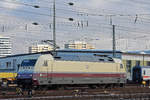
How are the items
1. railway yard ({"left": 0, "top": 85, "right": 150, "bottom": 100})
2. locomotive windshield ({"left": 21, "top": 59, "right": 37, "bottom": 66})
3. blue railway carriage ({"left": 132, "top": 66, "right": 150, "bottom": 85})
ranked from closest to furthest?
railway yard ({"left": 0, "top": 85, "right": 150, "bottom": 100}), locomotive windshield ({"left": 21, "top": 59, "right": 37, "bottom": 66}), blue railway carriage ({"left": 132, "top": 66, "right": 150, "bottom": 85})

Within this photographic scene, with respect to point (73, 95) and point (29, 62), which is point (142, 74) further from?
point (73, 95)

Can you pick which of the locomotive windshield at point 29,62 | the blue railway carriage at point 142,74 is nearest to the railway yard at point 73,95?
the locomotive windshield at point 29,62

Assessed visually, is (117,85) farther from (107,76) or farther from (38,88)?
(38,88)

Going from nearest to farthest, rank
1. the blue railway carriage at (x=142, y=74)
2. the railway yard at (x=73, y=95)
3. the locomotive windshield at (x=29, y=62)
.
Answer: the railway yard at (x=73, y=95)
the locomotive windshield at (x=29, y=62)
the blue railway carriage at (x=142, y=74)

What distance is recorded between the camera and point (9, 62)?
308ft

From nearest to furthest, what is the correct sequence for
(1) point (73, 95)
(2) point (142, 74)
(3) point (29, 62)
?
(1) point (73, 95), (3) point (29, 62), (2) point (142, 74)

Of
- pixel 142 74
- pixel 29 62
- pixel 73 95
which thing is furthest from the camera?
pixel 142 74

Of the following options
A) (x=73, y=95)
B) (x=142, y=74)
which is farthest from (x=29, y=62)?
(x=142, y=74)

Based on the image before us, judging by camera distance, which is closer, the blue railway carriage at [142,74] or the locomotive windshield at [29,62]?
the locomotive windshield at [29,62]

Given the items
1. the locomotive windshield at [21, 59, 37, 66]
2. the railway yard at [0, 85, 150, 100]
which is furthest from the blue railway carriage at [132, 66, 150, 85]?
the locomotive windshield at [21, 59, 37, 66]

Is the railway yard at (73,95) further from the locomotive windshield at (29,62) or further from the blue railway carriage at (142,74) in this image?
the blue railway carriage at (142,74)

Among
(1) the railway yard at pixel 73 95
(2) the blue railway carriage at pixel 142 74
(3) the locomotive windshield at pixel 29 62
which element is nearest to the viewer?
(1) the railway yard at pixel 73 95

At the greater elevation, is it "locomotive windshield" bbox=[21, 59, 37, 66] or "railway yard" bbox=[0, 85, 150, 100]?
"locomotive windshield" bbox=[21, 59, 37, 66]

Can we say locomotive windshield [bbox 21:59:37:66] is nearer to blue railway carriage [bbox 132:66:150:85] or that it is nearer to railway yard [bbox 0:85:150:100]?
railway yard [bbox 0:85:150:100]
